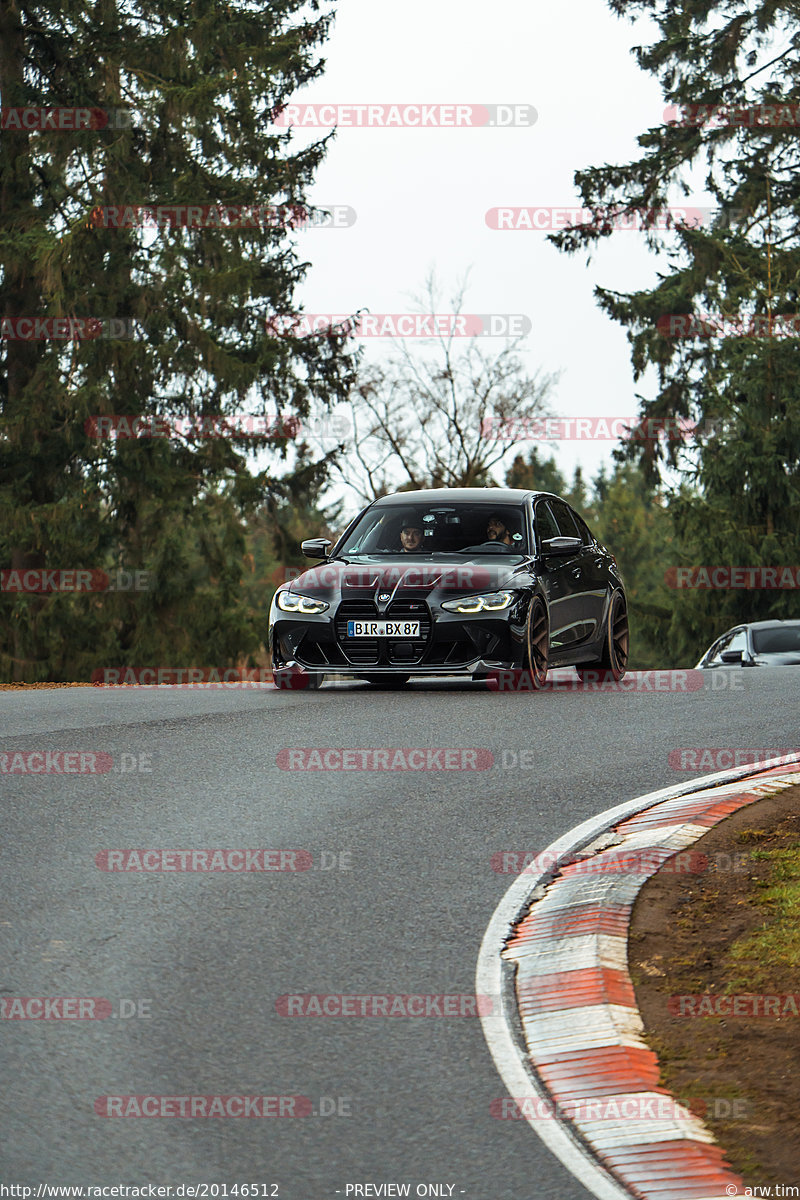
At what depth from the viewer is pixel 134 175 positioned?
99.4 feet

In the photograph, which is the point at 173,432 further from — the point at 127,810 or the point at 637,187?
the point at 127,810

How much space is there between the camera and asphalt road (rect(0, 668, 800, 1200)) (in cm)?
399

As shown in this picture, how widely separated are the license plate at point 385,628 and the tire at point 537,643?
38.8 inches

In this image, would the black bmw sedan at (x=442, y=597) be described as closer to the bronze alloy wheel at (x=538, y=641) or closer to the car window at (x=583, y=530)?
the bronze alloy wheel at (x=538, y=641)

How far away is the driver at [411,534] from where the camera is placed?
13.9 meters

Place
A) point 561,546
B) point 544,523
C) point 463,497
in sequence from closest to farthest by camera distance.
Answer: point 561,546
point 463,497
point 544,523

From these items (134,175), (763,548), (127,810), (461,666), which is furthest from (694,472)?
(127,810)

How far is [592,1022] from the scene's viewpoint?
492cm

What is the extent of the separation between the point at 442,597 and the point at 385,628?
1.79 ft
